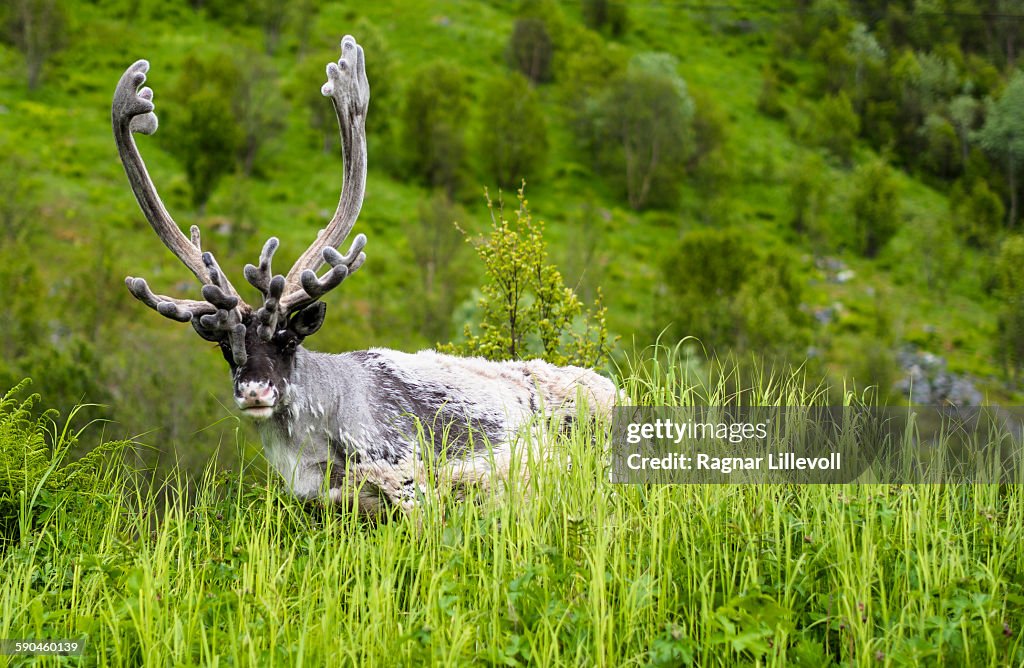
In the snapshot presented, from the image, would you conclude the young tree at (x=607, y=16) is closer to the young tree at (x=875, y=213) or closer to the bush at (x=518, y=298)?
the young tree at (x=875, y=213)

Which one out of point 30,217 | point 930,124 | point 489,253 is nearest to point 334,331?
point 30,217

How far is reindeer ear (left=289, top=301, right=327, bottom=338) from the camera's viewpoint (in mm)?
7684

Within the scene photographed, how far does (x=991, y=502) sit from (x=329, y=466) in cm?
451

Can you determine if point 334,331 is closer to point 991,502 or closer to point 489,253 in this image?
point 489,253

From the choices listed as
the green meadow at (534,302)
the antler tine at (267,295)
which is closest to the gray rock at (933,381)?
the green meadow at (534,302)

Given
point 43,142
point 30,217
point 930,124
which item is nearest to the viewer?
point 30,217

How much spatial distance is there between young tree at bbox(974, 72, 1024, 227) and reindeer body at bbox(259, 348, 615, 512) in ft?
425

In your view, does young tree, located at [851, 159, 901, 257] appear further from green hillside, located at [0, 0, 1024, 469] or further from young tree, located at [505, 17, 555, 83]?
young tree, located at [505, 17, 555, 83]

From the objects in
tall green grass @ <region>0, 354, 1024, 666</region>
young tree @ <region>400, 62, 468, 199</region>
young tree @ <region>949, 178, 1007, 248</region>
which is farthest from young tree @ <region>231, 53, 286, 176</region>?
tall green grass @ <region>0, 354, 1024, 666</region>

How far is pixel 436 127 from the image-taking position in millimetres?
105312

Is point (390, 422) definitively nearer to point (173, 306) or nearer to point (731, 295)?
point (173, 306)

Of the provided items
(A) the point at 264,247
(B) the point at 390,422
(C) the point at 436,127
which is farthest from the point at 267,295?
(C) the point at 436,127

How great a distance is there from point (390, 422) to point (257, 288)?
142 cm

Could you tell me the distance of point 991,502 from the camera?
6.90m
